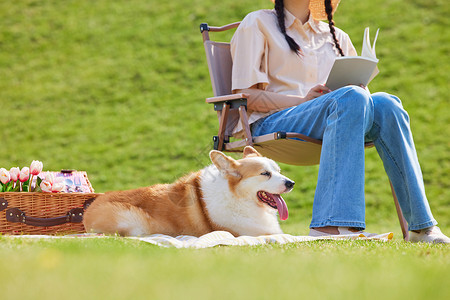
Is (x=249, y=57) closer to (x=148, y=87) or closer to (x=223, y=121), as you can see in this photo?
(x=223, y=121)

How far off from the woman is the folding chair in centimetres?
9

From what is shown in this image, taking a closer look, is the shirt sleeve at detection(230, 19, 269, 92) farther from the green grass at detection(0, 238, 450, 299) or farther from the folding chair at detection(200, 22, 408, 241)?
the green grass at detection(0, 238, 450, 299)

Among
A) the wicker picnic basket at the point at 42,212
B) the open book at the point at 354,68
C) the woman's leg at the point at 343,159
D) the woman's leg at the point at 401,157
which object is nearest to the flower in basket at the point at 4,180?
the wicker picnic basket at the point at 42,212

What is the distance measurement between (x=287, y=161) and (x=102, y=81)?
6300 millimetres

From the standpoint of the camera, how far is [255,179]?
2715mm

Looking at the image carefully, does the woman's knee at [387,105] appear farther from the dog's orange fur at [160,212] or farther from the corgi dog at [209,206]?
the dog's orange fur at [160,212]

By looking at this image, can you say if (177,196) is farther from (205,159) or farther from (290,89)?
(290,89)

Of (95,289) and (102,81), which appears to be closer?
(95,289)

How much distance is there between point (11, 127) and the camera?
8.16 metres

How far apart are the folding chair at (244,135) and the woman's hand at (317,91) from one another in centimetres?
29

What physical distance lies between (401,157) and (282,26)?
3.81 ft

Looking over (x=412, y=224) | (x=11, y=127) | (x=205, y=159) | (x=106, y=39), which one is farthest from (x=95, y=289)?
(x=106, y=39)

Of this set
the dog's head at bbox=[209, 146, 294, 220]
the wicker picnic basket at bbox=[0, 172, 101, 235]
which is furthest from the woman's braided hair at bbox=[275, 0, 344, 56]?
the wicker picnic basket at bbox=[0, 172, 101, 235]

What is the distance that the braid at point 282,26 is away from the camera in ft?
10.4
